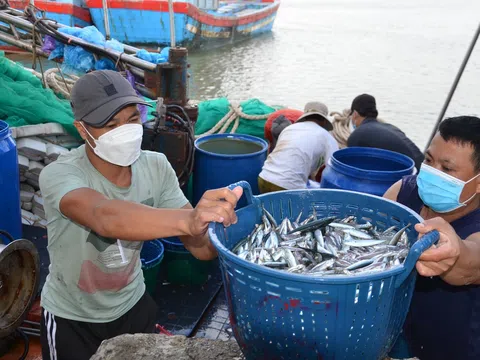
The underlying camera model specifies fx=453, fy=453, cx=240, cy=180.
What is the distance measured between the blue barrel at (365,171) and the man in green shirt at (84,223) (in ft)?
5.99

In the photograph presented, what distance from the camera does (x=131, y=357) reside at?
201cm

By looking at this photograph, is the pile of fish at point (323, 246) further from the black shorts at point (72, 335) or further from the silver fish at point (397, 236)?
the black shorts at point (72, 335)

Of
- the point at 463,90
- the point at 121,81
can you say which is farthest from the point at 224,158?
the point at 463,90

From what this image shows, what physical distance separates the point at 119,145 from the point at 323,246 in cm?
117

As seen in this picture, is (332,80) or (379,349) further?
(332,80)

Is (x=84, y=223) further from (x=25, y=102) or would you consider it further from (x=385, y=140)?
(x=385, y=140)

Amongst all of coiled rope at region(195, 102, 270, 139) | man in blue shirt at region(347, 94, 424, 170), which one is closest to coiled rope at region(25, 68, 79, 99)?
coiled rope at region(195, 102, 270, 139)

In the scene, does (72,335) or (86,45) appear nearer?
(72,335)

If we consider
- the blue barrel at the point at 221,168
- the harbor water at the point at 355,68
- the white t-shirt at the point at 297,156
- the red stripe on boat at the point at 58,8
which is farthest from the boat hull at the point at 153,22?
the blue barrel at the point at 221,168

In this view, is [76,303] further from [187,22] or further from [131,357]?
[187,22]

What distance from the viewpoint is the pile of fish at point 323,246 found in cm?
190

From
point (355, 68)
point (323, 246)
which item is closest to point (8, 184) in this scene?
point (323, 246)

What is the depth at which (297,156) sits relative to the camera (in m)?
5.66

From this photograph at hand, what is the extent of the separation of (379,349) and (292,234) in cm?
69
